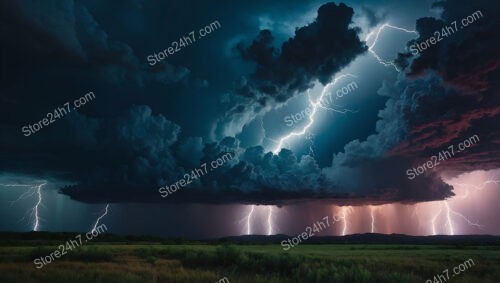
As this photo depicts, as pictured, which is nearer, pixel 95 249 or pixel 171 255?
pixel 95 249

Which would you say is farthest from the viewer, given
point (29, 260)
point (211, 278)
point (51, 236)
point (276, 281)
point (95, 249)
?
point (51, 236)

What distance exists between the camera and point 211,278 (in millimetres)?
16922

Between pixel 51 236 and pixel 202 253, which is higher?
pixel 51 236

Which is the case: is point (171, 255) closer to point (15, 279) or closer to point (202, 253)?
point (202, 253)

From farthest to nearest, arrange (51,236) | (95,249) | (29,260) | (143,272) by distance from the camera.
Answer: (51,236)
(95,249)
(29,260)
(143,272)

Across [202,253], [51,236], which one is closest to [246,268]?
[202,253]

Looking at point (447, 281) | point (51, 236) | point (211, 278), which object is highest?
point (51, 236)

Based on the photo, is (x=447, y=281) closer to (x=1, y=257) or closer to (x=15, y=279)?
(x=15, y=279)

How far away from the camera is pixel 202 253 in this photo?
2819 cm

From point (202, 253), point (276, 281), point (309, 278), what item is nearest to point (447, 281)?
point (309, 278)

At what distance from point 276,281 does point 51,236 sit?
9480 cm

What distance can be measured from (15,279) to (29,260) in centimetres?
1232

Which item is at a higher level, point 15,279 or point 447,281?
point 15,279

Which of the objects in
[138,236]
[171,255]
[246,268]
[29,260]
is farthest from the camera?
[138,236]
